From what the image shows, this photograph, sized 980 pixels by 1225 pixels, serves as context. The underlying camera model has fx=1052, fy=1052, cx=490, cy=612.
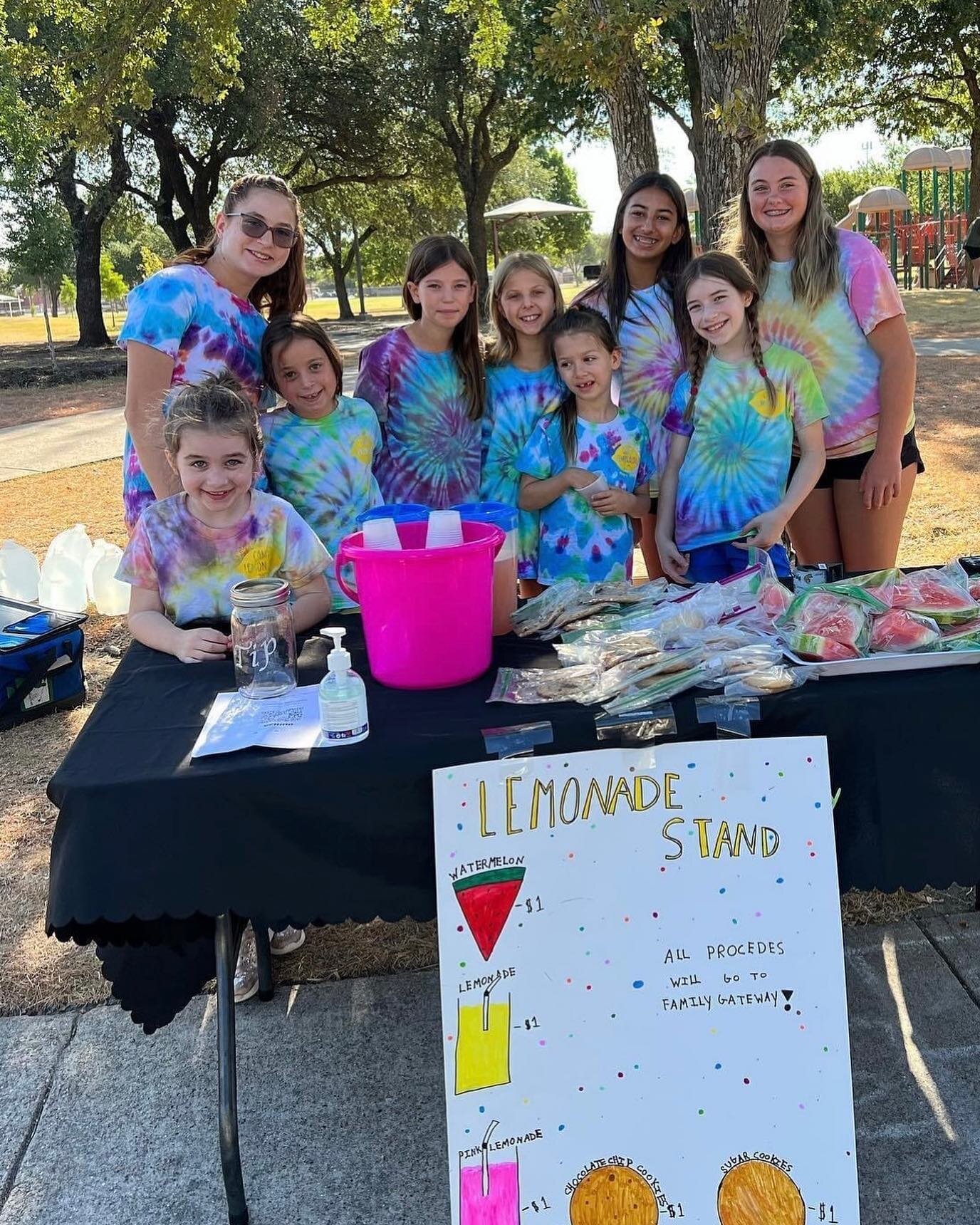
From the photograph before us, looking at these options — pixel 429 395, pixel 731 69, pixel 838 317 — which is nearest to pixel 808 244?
pixel 838 317

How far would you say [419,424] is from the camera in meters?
2.96

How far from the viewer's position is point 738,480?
271 cm

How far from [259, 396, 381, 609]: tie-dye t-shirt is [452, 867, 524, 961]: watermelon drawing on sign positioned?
1.31 metres

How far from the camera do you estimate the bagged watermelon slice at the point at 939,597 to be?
2.00 meters

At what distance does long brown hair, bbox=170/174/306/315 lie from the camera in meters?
2.72

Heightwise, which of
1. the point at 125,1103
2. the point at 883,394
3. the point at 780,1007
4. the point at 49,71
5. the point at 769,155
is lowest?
the point at 125,1103

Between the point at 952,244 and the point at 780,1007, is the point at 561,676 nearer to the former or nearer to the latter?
the point at 780,1007

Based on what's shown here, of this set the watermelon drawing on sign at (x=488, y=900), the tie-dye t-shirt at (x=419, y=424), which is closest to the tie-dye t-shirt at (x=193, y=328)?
the tie-dye t-shirt at (x=419, y=424)

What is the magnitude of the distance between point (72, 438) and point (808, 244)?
10.9 metres

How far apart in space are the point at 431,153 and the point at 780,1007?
25.6 m

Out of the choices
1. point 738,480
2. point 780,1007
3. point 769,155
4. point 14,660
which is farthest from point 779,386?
point 14,660

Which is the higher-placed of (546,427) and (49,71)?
(49,71)

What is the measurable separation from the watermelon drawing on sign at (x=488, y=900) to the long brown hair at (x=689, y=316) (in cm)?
148

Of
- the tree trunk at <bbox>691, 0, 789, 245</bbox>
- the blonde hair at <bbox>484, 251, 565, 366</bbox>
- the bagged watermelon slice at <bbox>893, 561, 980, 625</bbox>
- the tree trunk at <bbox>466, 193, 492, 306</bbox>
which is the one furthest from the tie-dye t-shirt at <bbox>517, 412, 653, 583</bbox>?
the tree trunk at <bbox>466, 193, 492, 306</bbox>
